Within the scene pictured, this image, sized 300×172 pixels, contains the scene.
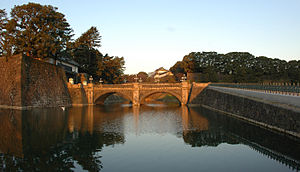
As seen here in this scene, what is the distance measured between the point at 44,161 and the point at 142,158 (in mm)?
6939

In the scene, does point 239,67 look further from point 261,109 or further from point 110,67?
point 261,109

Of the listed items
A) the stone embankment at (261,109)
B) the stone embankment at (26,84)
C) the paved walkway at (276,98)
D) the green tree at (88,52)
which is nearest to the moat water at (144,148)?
the stone embankment at (261,109)

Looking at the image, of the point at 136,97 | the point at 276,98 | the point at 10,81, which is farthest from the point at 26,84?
the point at 276,98

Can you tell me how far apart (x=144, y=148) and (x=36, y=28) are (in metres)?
45.8

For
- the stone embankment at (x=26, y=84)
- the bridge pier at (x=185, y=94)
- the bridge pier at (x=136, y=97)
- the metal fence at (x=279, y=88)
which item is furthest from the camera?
the bridge pier at (x=136, y=97)

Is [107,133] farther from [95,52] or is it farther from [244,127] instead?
[95,52]

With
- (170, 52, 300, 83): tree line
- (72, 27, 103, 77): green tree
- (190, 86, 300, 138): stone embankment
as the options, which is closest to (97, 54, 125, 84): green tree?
(72, 27, 103, 77): green tree

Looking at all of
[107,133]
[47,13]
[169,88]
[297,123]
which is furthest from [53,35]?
[297,123]

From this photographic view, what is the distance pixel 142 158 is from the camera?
17.7 meters

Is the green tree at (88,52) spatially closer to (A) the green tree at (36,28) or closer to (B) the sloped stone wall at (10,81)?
(A) the green tree at (36,28)

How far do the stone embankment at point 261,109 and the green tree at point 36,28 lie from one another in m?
38.7

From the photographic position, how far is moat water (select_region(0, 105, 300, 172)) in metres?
15.9

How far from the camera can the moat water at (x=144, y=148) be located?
15914 millimetres

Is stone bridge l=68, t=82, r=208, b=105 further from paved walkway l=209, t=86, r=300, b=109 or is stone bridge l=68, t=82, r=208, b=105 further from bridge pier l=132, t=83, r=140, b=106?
paved walkway l=209, t=86, r=300, b=109
